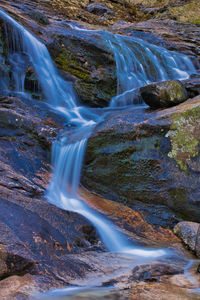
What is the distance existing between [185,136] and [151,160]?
0.80 meters

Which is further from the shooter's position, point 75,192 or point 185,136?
point 75,192

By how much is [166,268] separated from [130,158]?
8.06 ft

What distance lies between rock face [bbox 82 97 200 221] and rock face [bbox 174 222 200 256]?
377mm

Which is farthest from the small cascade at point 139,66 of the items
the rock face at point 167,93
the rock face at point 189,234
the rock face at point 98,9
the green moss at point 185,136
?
the rock face at point 98,9

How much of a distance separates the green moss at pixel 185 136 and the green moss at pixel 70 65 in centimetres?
488

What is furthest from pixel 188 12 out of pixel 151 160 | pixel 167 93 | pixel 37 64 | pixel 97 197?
pixel 97 197

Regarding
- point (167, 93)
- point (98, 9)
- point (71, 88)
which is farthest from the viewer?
point (98, 9)

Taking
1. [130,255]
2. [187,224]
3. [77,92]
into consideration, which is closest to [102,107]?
[77,92]

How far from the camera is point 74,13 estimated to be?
18.9 meters

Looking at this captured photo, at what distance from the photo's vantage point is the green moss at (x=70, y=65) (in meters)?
9.05

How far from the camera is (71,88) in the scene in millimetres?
8508

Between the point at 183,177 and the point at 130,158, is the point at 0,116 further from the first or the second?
the point at 183,177

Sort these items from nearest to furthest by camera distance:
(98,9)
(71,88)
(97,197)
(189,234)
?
(189,234), (97,197), (71,88), (98,9)

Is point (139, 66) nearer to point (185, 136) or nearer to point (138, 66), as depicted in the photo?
point (138, 66)
